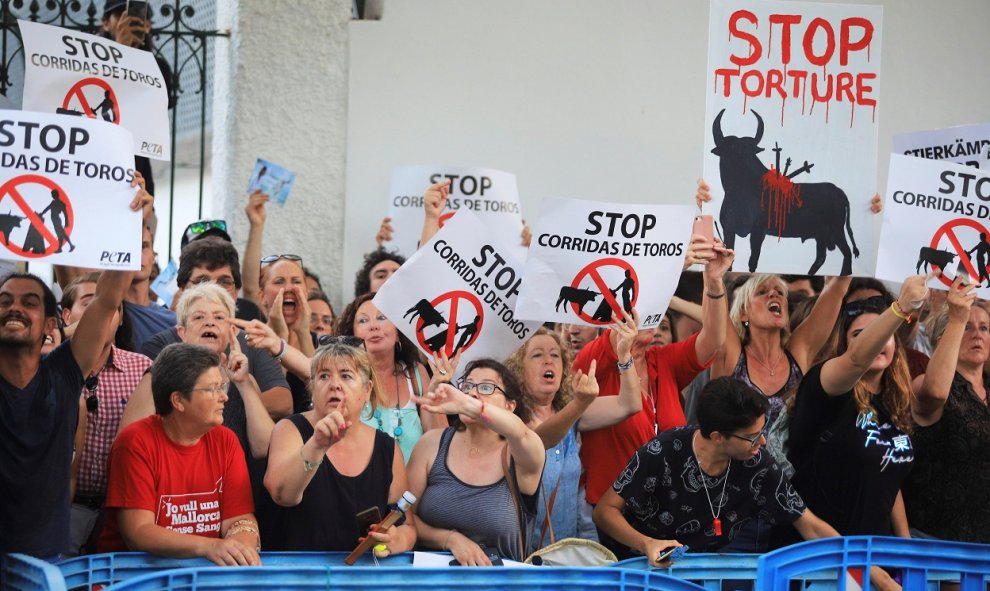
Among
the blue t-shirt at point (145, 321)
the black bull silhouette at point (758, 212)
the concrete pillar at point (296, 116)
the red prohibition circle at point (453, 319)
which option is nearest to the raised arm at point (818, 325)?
the black bull silhouette at point (758, 212)

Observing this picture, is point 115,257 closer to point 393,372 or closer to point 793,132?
point 393,372

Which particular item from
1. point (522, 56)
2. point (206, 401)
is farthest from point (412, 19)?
point (206, 401)

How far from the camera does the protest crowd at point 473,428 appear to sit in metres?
4.67

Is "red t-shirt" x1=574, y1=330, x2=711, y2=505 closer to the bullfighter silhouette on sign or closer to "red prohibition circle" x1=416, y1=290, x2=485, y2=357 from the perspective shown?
"red prohibition circle" x1=416, y1=290, x2=485, y2=357

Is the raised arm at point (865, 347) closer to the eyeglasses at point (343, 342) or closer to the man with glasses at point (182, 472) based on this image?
the eyeglasses at point (343, 342)

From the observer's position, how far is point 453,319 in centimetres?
582

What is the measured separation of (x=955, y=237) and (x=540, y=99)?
3833 mm

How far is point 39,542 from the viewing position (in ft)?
14.8

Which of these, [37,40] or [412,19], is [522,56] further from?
[37,40]

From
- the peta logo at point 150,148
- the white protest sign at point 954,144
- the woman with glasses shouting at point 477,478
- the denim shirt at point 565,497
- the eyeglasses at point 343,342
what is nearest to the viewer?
the woman with glasses shouting at point 477,478

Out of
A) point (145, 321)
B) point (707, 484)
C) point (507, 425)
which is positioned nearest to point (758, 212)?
point (707, 484)

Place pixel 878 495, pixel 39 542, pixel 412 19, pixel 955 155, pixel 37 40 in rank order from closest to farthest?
1. pixel 39 542
2. pixel 878 495
3. pixel 37 40
4. pixel 955 155
5. pixel 412 19

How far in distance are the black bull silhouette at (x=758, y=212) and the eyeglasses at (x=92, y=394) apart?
285 cm

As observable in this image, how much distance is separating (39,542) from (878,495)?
10.5ft
